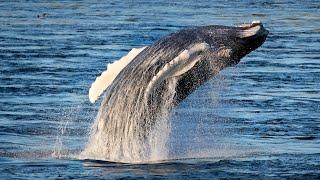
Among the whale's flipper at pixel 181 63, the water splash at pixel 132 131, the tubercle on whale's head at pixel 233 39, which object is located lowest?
the water splash at pixel 132 131

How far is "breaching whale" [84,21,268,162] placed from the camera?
13.3 meters

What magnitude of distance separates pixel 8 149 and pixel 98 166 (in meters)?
1.86

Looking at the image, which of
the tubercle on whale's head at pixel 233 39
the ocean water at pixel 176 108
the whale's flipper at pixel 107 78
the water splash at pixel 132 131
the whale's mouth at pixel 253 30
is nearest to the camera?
the whale's mouth at pixel 253 30

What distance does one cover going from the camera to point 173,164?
1370 cm

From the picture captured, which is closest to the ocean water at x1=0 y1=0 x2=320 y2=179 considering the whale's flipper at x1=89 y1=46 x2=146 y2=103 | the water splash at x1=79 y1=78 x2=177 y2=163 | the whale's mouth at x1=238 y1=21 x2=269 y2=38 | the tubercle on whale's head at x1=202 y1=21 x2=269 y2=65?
the water splash at x1=79 y1=78 x2=177 y2=163

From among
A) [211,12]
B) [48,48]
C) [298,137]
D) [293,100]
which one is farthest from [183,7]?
[298,137]

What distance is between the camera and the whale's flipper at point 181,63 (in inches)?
518

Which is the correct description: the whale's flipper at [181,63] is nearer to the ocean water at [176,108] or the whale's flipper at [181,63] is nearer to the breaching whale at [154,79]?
the breaching whale at [154,79]

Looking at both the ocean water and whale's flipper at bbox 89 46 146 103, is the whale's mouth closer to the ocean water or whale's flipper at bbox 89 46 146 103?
whale's flipper at bbox 89 46 146 103

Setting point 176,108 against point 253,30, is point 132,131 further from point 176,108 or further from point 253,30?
point 176,108

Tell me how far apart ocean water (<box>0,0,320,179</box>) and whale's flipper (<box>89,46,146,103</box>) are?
0.76 m

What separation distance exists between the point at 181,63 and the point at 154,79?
356 mm

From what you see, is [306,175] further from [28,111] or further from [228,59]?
[28,111]

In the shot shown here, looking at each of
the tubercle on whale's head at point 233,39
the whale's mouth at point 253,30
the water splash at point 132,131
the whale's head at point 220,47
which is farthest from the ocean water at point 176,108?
the whale's mouth at point 253,30
